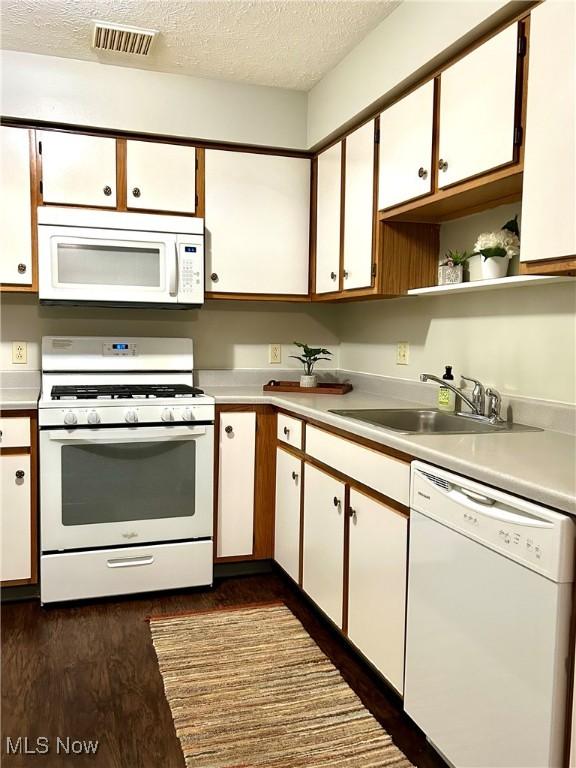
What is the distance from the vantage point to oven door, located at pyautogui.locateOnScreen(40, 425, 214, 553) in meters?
2.77

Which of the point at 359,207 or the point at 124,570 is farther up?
the point at 359,207

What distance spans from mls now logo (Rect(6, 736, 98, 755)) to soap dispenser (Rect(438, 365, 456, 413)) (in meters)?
1.68

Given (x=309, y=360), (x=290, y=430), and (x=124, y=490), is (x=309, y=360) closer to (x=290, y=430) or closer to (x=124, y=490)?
(x=290, y=430)

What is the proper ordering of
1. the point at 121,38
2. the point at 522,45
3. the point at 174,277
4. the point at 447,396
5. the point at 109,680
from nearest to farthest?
1. the point at 522,45
2. the point at 109,680
3. the point at 447,396
4. the point at 121,38
5. the point at 174,277

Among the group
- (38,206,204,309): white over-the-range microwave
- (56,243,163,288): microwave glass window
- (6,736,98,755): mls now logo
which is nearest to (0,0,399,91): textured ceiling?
(38,206,204,309): white over-the-range microwave

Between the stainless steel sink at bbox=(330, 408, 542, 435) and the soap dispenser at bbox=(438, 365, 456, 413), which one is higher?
the soap dispenser at bbox=(438, 365, 456, 413)

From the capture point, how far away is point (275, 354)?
374 cm

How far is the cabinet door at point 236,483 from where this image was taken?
3.09 metres

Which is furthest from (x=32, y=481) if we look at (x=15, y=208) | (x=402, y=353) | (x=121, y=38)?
(x=121, y=38)

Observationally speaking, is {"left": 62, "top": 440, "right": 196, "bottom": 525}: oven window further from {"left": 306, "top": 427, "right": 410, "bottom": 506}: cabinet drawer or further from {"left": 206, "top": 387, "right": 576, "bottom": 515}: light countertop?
{"left": 206, "top": 387, "right": 576, "bottom": 515}: light countertop

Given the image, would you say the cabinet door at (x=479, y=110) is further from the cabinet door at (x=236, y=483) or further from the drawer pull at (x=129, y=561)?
the drawer pull at (x=129, y=561)

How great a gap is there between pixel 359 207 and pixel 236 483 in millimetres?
1408

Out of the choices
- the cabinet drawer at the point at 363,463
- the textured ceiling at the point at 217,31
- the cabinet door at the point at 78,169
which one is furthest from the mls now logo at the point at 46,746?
the textured ceiling at the point at 217,31

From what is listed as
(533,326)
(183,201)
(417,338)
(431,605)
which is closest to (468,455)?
(431,605)
